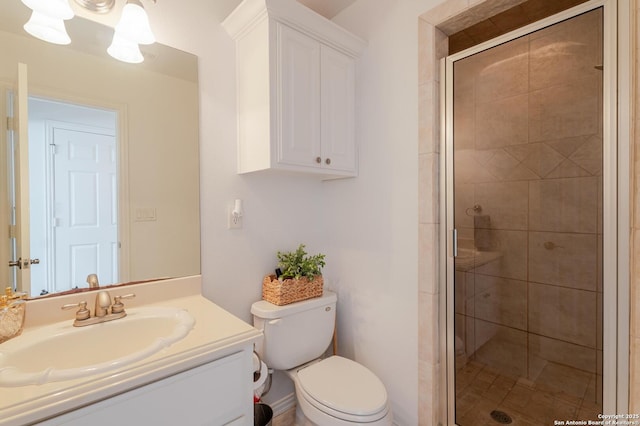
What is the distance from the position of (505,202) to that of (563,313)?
1.59ft

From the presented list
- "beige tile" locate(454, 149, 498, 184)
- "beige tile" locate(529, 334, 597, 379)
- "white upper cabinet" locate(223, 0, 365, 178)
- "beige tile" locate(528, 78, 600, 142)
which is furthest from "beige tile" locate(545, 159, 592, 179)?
"white upper cabinet" locate(223, 0, 365, 178)

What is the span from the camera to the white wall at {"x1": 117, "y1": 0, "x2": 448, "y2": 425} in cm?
146

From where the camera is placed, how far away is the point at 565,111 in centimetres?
114

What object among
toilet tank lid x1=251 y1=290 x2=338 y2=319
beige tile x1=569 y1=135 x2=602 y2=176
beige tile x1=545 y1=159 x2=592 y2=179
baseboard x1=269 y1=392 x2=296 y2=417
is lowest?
baseboard x1=269 y1=392 x2=296 y2=417

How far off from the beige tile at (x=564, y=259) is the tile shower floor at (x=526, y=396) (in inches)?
13.7

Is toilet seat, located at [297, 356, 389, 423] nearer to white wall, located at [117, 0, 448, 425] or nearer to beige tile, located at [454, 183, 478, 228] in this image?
white wall, located at [117, 0, 448, 425]

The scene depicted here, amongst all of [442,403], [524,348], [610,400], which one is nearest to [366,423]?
[442,403]

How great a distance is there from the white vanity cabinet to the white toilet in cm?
38

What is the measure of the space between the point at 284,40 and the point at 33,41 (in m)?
0.93

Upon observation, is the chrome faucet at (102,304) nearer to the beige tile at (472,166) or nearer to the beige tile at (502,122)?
the beige tile at (472,166)

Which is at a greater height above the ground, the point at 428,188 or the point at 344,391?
the point at 428,188

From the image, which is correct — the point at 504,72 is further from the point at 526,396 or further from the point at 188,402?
the point at 188,402

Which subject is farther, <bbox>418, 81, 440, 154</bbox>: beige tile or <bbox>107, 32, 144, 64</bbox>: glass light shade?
<bbox>418, 81, 440, 154</bbox>: beige tile

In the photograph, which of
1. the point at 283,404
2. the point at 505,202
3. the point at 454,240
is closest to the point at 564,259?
the point at 505,202
